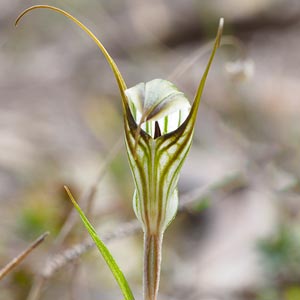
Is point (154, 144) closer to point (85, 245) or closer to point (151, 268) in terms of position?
point (151, 268)

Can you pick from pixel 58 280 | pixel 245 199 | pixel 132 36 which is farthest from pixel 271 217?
pixel 132 36

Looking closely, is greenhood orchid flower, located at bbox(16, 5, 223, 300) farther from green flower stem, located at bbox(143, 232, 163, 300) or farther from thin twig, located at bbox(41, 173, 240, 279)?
thin twig, located at bbox(41, 173, 240, 279)

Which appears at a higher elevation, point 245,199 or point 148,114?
point 245,199

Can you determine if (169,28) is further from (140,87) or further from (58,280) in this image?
(140,87)

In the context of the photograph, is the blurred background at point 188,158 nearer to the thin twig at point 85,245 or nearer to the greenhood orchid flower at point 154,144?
the thin twig at point 85,245

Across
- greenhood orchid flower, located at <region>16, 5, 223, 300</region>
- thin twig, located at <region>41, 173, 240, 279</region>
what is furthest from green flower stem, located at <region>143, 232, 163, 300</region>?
thin twig, located at <region>41, 173, 240, 279</region>

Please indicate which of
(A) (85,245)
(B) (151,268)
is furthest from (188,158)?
(B) (151,268)

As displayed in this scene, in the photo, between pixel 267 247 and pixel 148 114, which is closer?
pixel 148 114
